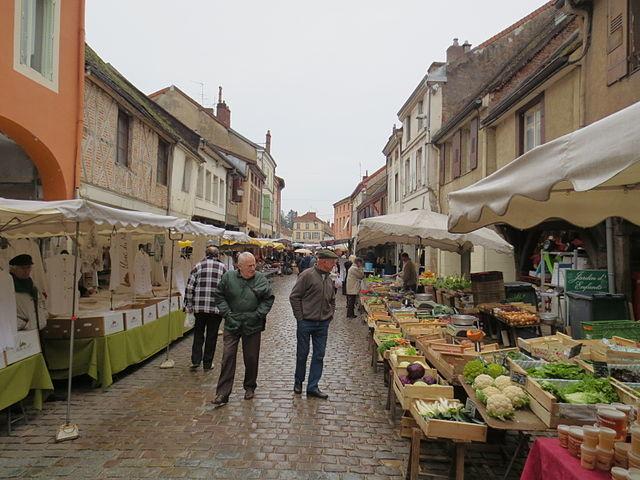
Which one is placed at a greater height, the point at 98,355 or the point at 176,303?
the point at 176,303

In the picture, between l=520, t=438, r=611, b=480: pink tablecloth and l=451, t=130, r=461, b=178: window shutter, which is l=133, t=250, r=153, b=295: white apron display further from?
l=451, t=130, r=461, b=178: window shutter

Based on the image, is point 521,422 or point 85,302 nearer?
point 521,422

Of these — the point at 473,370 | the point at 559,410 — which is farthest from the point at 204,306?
the point at 559,410

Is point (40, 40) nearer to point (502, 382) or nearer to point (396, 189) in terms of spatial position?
point (502, 382)

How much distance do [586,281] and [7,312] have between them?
29.1 ft

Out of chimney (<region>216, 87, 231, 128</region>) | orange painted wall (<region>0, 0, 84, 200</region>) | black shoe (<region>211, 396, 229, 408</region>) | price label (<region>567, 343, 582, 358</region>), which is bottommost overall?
black shoe (<region>211, 396, 229, 408</region>)

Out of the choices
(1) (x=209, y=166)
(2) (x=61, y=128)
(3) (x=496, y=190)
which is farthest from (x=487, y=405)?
(1) (x=209, y=166)

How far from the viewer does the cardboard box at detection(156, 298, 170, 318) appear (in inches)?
320

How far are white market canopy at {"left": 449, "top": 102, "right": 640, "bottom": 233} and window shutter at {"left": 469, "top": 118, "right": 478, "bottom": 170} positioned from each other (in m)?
9.78

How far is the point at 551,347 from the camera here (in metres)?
4.85

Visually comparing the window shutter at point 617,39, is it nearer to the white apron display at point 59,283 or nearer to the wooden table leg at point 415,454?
the wooden table leg at point 415,454

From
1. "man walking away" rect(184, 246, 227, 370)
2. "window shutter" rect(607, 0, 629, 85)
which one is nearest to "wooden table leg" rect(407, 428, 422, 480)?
"man walking away" rect(184, 246, 227, 370)

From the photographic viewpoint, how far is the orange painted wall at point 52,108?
781cm

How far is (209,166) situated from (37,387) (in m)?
19.2
